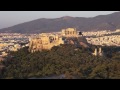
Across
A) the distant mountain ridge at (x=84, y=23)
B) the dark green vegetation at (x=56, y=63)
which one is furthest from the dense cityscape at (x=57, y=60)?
the distant mountain ridge at (x=84, y=23)

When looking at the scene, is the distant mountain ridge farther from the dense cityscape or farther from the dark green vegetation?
the dark green vegetation

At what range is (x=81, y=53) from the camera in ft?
41.5

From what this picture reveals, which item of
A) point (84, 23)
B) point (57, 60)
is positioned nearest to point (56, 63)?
point (57, 60)

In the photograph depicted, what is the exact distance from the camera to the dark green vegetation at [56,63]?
916cm

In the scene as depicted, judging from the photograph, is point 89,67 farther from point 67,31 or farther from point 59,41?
point 67,31

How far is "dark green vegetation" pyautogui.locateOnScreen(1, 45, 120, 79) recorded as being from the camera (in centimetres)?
916

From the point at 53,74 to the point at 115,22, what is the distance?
22157mm

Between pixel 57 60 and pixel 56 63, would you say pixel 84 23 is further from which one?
pixel 56 63

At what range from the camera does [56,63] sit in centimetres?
1056

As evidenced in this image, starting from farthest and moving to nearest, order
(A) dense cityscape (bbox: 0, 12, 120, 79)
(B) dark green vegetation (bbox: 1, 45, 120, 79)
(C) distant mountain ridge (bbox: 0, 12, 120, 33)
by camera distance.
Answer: (C) distant mountain ridge (bbox: 0, 12, 120, 33) → (B) dark green vegetation (bbox: 1, 45, 120, 79) → (A) dense cityscape (bbox: 0, 12, 120, 79)

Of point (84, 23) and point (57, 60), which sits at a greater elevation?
point (84, 23)

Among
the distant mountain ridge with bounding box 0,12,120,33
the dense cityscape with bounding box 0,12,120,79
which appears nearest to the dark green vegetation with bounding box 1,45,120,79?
the dense cityscape with bounding box 0,12,120,79

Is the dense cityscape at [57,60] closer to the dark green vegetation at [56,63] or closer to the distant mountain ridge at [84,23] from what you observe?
the dark green vegetation at [56,63]
